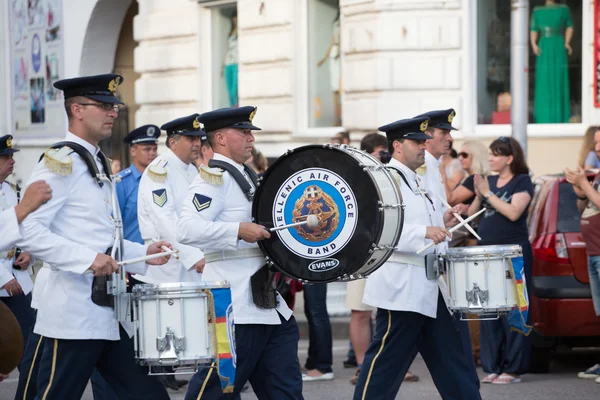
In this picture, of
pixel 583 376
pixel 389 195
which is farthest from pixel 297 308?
pixel 389 195

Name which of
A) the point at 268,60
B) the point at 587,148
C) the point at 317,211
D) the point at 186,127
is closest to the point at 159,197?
the point at 186,127

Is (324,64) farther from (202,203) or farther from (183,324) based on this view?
(183,324)

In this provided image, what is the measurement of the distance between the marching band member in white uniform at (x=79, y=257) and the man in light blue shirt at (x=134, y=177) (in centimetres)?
208

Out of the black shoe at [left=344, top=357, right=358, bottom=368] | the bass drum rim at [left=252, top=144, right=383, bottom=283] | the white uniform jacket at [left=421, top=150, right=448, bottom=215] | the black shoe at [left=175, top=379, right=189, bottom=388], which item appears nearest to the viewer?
the bass drum rim at [left=252, top=144, right=383, bottom=283]

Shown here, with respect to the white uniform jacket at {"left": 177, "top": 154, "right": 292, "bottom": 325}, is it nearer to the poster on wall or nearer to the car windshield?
the car windshield

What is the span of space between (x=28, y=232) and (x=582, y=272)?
4.78 meters

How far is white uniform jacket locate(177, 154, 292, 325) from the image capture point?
5898mm

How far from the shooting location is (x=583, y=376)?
9258 millimetres

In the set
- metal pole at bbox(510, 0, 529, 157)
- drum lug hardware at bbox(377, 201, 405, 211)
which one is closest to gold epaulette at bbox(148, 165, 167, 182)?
drum lug hardware at bbox(377, 201, 405, 211)

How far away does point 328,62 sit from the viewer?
16.6m

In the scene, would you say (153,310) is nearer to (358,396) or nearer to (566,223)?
(358,396)

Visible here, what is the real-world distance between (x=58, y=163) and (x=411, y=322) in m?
2.18

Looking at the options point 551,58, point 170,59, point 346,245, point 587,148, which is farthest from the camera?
point 170,59

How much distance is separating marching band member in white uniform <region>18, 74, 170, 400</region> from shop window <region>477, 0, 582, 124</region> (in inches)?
371
